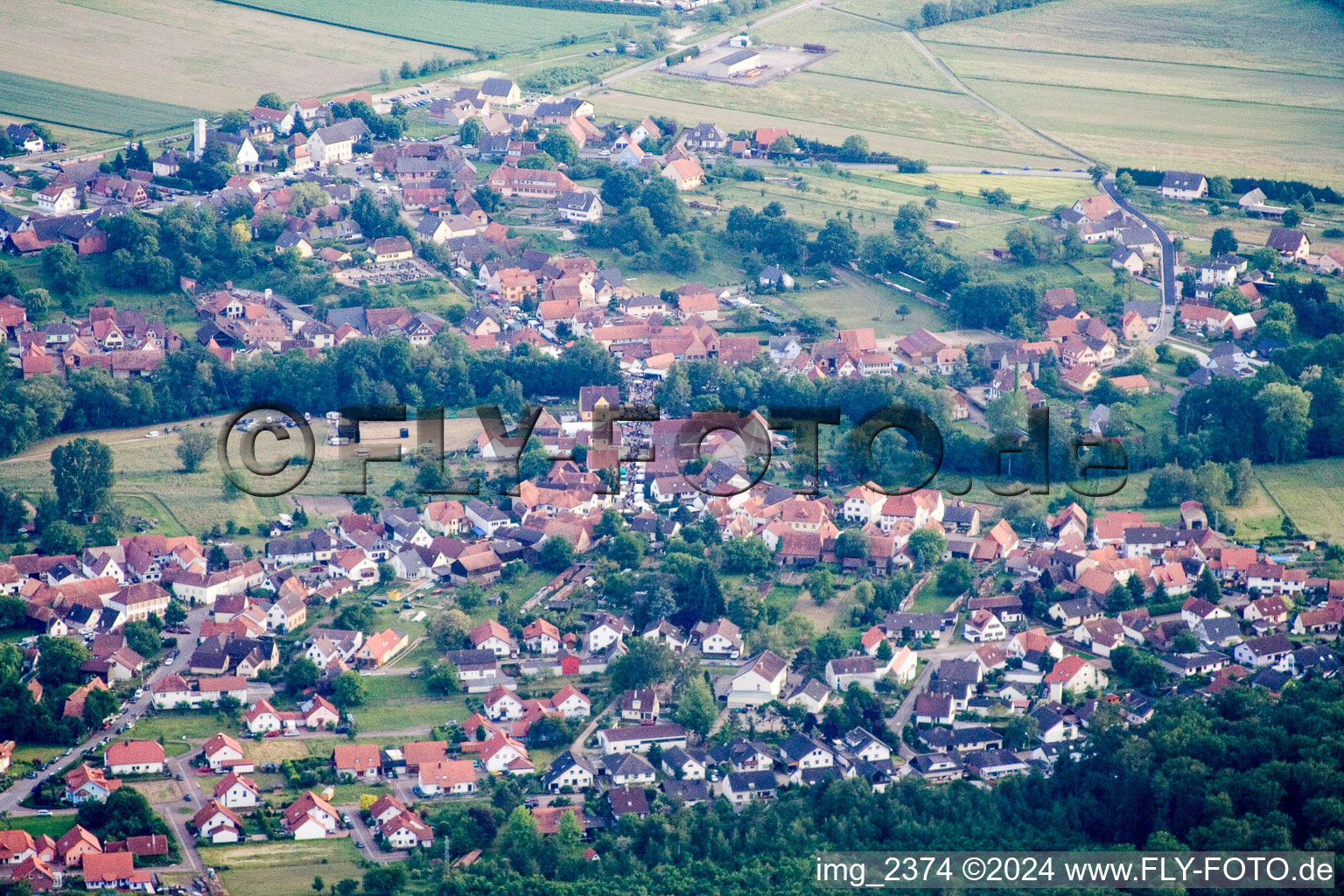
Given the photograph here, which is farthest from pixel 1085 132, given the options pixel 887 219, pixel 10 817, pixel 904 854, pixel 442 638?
pixel 10 817

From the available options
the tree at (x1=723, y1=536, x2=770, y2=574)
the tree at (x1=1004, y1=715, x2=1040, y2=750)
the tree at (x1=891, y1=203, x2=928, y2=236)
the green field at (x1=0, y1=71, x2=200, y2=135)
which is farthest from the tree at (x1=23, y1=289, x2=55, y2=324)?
the tree at (x1=1004, y1=715, x2=1040, y2=750)

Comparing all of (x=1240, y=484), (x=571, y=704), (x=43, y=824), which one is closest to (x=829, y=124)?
(x=1240, y=484)

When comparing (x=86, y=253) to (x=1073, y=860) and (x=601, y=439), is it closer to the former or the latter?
(x=601, y=439)

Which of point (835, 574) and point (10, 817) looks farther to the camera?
point (835, 574)

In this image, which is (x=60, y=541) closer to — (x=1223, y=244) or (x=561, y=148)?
(x=561, y=148)

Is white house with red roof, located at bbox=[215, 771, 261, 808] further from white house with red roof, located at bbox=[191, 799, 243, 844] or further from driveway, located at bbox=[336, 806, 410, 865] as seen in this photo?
driveway, located at bbox=[336, 806, 410, 865]

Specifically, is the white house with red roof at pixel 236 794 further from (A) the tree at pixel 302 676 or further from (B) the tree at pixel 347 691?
(A) the tree at pixel 302 676
